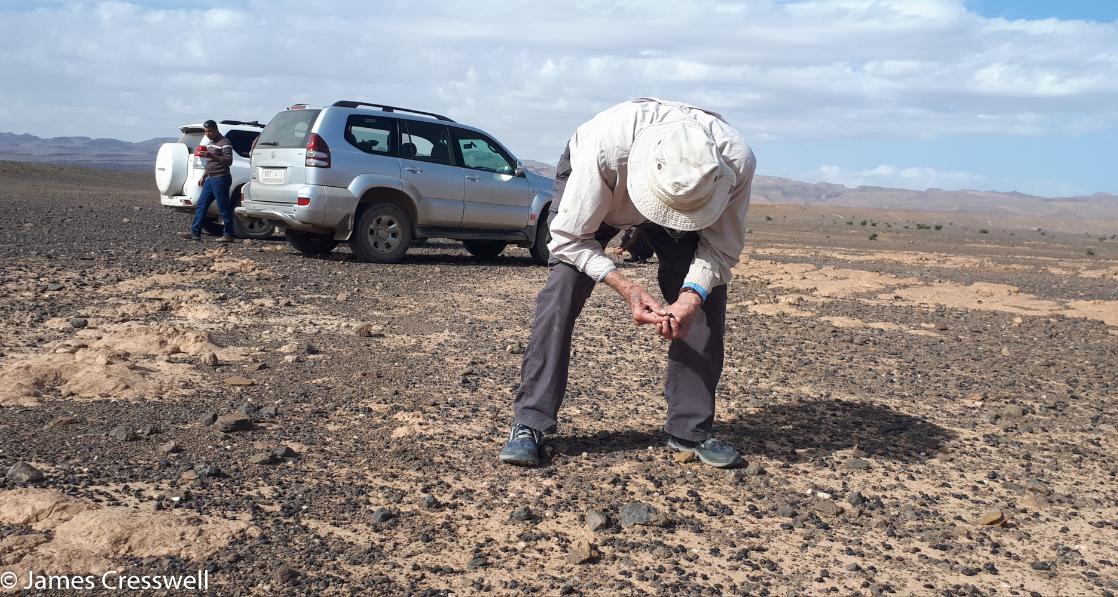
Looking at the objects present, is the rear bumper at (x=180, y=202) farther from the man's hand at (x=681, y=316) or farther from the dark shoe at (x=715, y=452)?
the man's hand at (x=681, y=316)

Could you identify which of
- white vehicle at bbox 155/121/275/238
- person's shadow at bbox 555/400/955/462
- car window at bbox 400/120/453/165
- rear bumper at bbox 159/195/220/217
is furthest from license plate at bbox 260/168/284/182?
person's shadow at bbox 555/400/955/462

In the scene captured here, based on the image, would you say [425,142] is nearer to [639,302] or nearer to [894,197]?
[639,302]

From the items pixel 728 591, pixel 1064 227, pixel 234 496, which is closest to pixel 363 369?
pixel 234 496

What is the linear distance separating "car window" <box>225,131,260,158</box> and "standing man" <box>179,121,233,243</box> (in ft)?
1.71

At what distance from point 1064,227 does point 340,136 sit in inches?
2969

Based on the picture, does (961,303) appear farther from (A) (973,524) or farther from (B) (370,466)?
(B) (370,466)

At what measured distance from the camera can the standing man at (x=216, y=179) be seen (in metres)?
14.0

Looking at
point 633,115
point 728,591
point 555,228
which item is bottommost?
point 728,591

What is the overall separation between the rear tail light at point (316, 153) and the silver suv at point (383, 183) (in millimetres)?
12

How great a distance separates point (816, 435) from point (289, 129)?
8.93m

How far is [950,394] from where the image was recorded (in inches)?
256

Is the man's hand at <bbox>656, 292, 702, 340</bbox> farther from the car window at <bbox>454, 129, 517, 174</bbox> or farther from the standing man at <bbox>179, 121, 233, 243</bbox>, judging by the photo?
the standing man at <bbox>179, 121, 233, 243</bbox>

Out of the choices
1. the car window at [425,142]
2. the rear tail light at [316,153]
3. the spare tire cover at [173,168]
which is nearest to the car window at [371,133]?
the car window at [425,142]

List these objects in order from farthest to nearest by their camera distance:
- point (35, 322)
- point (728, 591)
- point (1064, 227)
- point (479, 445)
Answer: point (1064, 227) < point (35, 322) < point (479, 445) < point (728, 591)
